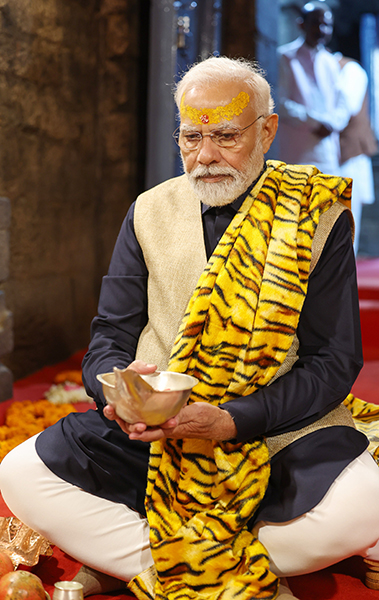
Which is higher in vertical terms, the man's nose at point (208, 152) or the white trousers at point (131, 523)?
the man's nose at point (208, 152)

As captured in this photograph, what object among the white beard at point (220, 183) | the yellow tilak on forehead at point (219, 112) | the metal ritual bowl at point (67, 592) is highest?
the yellow tilak on forehead at point (219, 112)

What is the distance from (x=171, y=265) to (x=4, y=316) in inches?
69.6

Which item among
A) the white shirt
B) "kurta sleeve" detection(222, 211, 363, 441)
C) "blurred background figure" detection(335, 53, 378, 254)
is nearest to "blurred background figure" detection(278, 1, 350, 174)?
the white shirt

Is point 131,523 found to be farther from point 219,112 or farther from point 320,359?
point 219,112

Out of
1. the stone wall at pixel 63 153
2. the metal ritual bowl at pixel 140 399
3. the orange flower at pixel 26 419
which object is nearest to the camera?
the metal ritual bowl at pixel 140 399

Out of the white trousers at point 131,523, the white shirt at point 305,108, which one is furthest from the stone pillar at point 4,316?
the white shirt at point 305,108

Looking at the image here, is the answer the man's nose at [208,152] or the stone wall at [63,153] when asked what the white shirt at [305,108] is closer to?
the stone wall at [63,153]

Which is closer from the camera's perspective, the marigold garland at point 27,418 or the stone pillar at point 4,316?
the marigold garland at point 27,418

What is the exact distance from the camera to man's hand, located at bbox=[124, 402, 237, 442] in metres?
1.33

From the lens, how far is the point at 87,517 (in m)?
1.58

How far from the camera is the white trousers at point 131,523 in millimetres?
1462

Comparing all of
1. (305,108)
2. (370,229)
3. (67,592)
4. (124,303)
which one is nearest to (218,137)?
(124,303)

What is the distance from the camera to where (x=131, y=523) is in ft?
5.29

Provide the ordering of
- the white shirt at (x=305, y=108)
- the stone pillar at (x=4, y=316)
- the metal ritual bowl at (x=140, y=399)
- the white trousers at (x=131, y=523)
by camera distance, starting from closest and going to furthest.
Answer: the metal ritual bowl at (x=140, y=399)
the white trousers at (x=131, y=523)
the stone pillar at (x=4, y=316)
the white shirt at (x=305, y=108)
